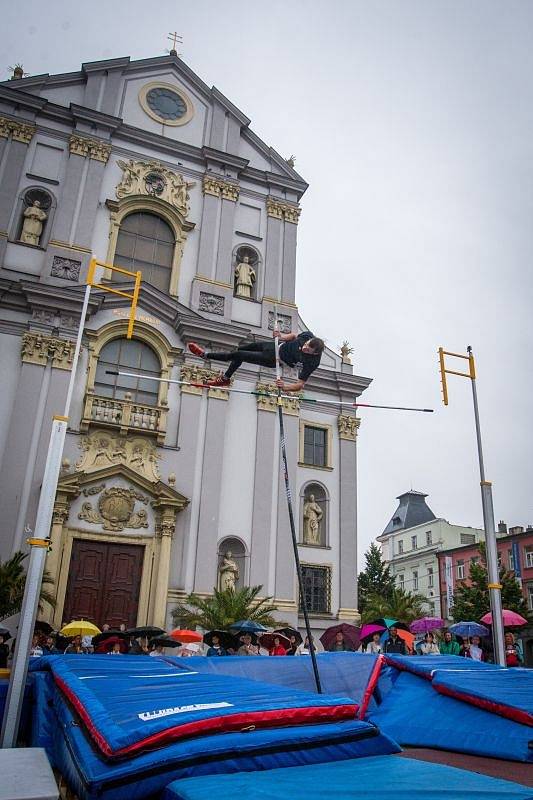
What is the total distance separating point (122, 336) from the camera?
836 inches

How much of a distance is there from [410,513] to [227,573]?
54.1 m

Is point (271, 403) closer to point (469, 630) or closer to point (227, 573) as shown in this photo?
point (227, 573)

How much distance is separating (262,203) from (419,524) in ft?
161

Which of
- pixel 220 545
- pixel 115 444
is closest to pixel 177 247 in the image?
pixel 115 444

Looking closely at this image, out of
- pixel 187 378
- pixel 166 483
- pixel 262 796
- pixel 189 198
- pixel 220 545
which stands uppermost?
pixel 189 198

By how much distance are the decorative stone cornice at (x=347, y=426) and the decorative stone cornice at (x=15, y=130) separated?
48.6ft

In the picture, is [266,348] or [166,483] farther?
[166,483]

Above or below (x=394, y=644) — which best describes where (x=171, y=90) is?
above

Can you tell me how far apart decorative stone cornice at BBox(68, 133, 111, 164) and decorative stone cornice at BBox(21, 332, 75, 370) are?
738cm

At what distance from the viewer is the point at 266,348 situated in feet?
39.1

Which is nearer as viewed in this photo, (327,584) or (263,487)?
(263,487)

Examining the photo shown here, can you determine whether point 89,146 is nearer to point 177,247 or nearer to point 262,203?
point 177,247

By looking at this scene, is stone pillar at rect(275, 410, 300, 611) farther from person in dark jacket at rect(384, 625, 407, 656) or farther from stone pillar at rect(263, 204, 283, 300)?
person in dark jacket at rect(384, 625, 407, 656)

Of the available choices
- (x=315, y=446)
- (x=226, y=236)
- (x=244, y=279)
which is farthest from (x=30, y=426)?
(x=226, y=236)
